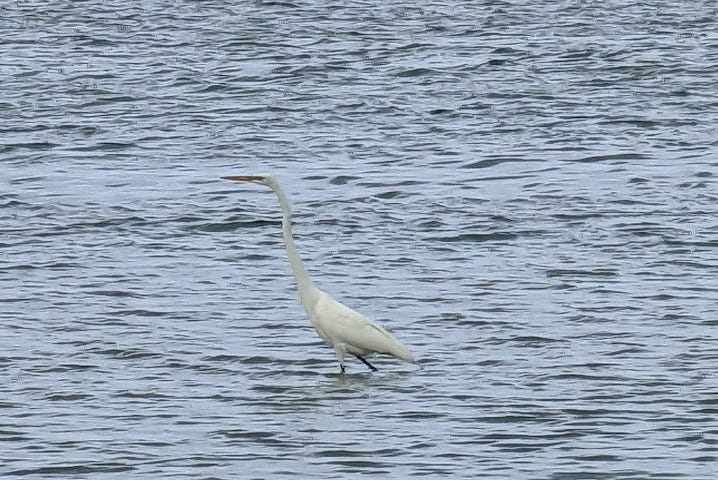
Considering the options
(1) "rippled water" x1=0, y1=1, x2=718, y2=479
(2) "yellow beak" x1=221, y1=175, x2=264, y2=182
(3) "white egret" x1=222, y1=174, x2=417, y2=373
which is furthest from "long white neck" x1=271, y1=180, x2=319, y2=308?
(1) "rippled water" x1=0, y1=1, x2=718, y2=479

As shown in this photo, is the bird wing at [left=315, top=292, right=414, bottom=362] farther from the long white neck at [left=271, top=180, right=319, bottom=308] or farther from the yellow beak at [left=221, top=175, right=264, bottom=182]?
the yellow beak at [left=221, top=175, right=264, bottom=182]

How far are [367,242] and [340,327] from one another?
4.13 metres

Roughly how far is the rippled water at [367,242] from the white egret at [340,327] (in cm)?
26

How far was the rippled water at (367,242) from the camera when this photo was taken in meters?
12.7

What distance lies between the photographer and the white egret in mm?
14133

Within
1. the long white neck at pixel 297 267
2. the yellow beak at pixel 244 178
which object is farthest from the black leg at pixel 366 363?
the yellow beak at pixel 244 178

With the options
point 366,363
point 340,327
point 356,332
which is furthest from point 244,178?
point 366,363

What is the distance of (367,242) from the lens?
60.3 ft

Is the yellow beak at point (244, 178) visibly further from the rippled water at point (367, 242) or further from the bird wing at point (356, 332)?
the rippled water at point (367, 242)

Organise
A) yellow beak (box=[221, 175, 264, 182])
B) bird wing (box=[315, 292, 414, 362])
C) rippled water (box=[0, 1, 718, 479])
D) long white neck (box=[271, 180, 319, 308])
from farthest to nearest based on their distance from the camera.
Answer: long white neck (box=[271, 180, 319, 308]), yellow beak (box=[221, 175, 264, 182]), bird wing (box=[315, 292, 414, 362]), rippled water (box=[0, 1, 718, 479])

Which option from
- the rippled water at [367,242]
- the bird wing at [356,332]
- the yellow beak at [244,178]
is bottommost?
the rippled water at [367,242]

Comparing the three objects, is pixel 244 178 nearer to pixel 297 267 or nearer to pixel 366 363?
pixel 297 267

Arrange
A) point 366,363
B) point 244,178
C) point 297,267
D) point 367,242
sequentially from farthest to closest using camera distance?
point 367,242 → point 297,267 → point 366,363 → point 244,178

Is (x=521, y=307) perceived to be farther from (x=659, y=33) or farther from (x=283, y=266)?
(x=659, y=33)
